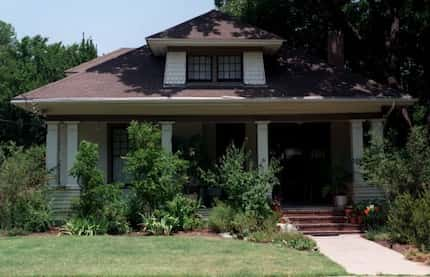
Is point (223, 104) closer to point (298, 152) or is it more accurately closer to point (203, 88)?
point (203, 88)

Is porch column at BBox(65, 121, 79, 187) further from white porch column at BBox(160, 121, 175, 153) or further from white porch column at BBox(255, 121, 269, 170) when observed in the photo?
white porch column at BBox(255, 121, 269, 170)

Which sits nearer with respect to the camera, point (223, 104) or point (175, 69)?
point (223, 104)

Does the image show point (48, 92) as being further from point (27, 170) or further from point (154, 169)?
point (154, 169)

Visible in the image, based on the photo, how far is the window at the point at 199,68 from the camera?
15055 mm

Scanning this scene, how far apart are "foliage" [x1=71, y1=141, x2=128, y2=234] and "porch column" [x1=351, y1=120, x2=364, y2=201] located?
663 centimetres

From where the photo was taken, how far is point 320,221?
509 inches

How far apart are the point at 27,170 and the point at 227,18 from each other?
849 centimetres

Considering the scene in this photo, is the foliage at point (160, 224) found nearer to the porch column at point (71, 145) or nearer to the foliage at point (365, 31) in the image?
the porch column at point (71, 145)

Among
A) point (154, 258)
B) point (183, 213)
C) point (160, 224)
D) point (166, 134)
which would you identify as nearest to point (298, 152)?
point (166, 134)

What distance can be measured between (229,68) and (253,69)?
2.68ft

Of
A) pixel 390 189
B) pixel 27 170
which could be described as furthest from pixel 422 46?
pixel 27 170

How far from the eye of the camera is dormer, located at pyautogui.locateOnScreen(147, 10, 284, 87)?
14.7 m

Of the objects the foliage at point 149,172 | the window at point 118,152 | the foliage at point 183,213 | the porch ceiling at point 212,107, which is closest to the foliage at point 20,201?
the porch ceiling at point 212,107

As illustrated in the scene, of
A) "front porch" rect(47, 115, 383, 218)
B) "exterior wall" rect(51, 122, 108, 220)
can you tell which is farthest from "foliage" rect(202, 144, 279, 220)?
"exterior wall" rect(51, 122, 108, 220)
